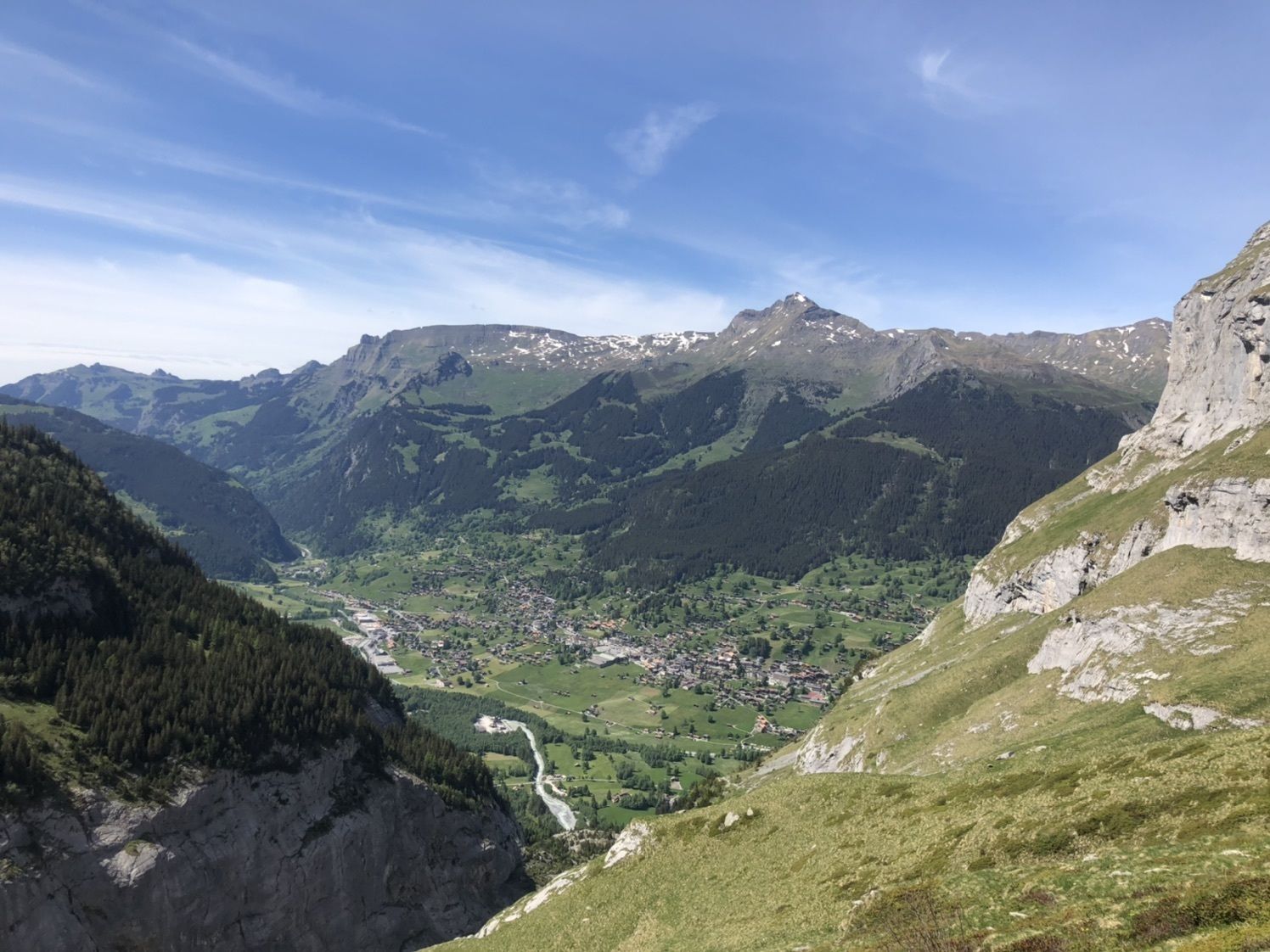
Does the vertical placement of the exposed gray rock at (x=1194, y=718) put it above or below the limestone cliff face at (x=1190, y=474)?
below

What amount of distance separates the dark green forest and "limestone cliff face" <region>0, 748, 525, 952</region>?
3.97m

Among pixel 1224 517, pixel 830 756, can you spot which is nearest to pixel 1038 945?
pixel 1224 517

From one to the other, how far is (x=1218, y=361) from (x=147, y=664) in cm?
18922

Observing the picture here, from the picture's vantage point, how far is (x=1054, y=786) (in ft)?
160

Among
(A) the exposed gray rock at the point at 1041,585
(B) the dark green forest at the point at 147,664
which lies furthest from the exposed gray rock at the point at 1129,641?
(B) the dark green forest at the point at 147,664

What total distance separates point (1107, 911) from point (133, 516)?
159 metres

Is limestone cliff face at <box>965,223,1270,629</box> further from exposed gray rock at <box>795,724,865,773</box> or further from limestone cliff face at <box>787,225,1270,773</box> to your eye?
exposed gray rock at <box>795,724,865,773</box>

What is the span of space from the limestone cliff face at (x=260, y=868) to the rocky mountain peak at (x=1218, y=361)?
147 meters

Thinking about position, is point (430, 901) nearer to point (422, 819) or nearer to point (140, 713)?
point (422, 819)

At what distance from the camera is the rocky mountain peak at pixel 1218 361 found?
124125 millimetres

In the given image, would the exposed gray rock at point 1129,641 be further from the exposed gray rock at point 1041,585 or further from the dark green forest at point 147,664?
the dark green forest at point 147,664

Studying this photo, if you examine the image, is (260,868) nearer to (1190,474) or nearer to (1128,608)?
(1128,608)

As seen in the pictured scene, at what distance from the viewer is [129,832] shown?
251 feet

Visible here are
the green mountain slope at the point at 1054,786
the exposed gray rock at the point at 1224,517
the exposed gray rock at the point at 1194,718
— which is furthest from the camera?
the exposed gray rock at the point at 1224,517
